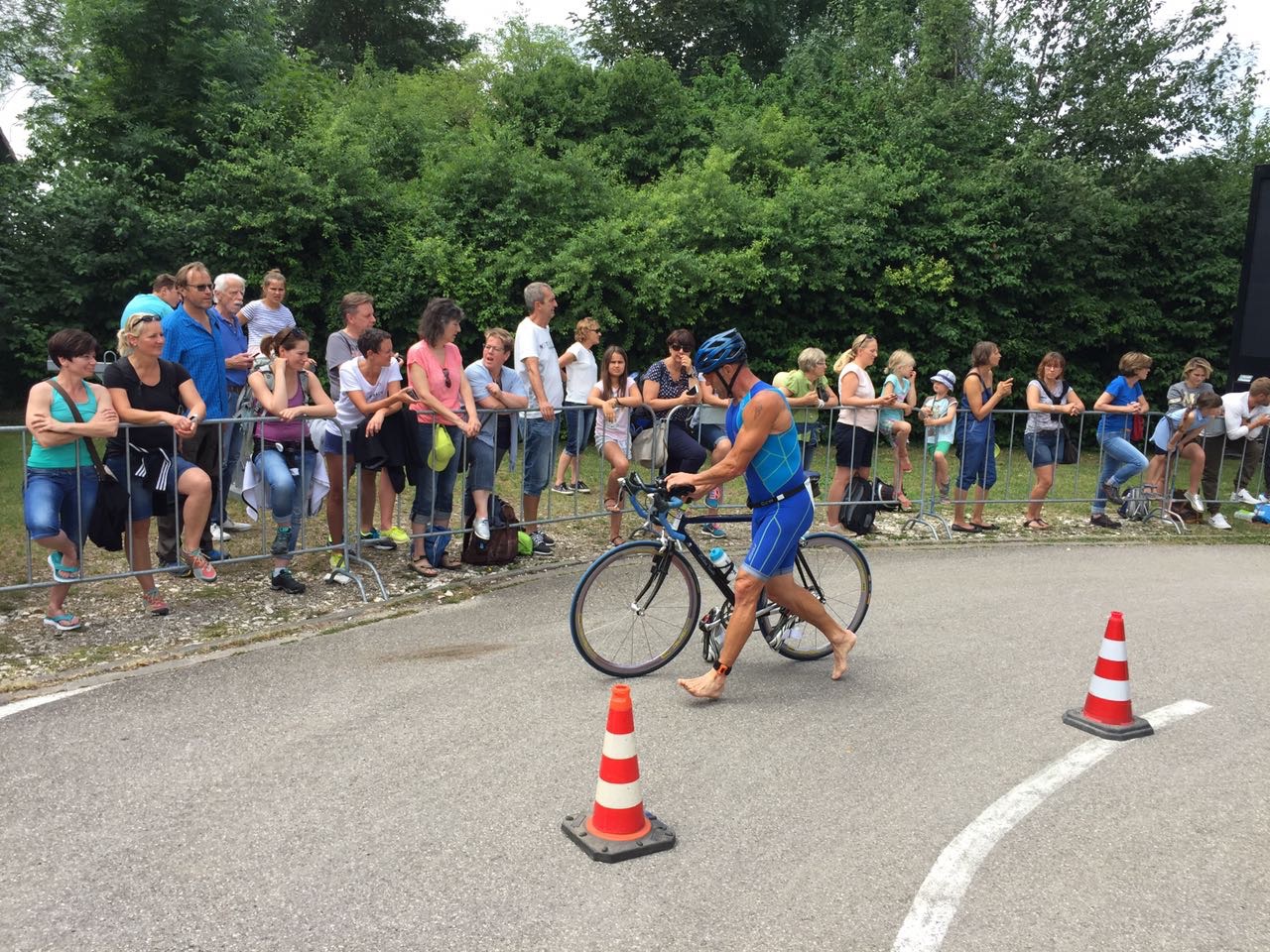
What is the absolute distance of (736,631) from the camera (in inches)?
220

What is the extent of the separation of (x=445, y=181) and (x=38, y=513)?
12.1m

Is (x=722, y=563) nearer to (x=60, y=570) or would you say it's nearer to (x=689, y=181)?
(x=60, y=570)

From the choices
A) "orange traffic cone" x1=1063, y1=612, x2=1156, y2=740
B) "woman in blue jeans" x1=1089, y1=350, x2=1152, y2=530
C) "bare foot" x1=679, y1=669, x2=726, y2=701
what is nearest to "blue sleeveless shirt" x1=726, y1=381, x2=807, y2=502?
"bare foot" x1=679, y1=669, x2=726, y2=701

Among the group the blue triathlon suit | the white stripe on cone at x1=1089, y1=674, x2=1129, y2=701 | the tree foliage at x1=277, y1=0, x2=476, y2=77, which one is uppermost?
the tree foliage at x1=277, y1=0, x2=476, y2=77

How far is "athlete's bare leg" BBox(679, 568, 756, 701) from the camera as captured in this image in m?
5.55

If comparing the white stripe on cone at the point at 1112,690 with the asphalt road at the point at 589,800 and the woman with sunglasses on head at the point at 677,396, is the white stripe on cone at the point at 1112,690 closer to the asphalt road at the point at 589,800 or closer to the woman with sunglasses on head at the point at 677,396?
the asphalt road at the point at 589,800

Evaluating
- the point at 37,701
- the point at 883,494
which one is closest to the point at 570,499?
the point at 883,494

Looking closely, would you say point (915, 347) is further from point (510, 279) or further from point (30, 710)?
point (30, 710)

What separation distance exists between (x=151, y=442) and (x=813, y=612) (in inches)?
172

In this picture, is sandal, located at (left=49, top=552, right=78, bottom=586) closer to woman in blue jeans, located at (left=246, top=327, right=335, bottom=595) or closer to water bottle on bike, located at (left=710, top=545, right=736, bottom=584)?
woman in blue jeans, located at (left=246, top=327, right=335, bottom=595)

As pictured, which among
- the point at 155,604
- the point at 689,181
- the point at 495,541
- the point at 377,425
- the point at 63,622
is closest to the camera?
the point at 63,622

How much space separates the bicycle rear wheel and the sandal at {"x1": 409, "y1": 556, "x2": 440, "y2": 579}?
3.11m

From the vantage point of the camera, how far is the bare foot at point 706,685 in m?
5.57

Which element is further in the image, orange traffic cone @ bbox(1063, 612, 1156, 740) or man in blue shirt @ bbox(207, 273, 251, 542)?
man in blue shirt @ bbox(207, 273, 251, 542)
